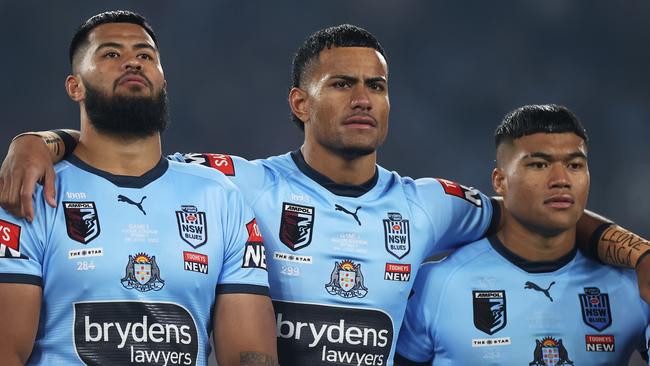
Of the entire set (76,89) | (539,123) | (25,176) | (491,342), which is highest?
(76,89)

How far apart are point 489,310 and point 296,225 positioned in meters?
0.96

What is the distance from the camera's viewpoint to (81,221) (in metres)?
3.36

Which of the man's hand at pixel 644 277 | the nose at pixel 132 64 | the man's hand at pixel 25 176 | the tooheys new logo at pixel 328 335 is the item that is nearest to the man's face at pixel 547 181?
the man's hand at pixel 644 277

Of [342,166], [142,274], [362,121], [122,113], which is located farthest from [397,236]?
[122,113]

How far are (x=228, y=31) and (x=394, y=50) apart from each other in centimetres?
177

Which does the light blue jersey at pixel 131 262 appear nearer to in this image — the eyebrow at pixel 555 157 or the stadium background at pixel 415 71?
the eyebrow at pixel 555 157

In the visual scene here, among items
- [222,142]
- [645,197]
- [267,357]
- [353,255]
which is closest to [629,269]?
[353,255]

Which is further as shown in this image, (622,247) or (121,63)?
(622,247)

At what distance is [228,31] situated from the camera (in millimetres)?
9734

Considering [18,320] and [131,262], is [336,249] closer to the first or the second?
[131,262]

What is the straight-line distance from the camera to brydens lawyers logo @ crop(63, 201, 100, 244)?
3330 mm

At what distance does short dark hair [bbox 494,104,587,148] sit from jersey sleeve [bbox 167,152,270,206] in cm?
118

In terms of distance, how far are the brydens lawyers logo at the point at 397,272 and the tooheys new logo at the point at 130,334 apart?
1.00m

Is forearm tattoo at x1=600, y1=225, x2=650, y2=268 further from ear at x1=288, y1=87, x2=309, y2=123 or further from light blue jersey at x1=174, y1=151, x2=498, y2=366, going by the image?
ear at x1=288, y1=87, x2=309, y2=123
